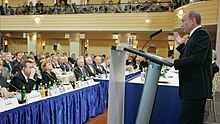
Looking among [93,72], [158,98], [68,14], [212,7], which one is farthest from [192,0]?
[158,98]

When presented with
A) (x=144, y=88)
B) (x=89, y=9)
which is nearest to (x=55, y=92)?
(x=144, y=88)

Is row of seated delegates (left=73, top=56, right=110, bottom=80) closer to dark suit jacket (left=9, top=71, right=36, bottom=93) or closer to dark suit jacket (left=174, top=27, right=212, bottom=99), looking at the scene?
dark suit jacket (left=9, top=71, right=36, bottom=93)

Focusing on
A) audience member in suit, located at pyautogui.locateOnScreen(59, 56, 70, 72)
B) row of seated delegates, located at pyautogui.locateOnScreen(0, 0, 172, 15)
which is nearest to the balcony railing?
row of seated delegates, located at pyautogui.locateOnScreen(0, 0, 172, 15)

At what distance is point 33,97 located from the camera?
12.1 feet

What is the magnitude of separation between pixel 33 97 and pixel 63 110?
2.30 feet

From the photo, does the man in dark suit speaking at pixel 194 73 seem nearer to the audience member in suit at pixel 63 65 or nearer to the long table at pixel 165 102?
the long table at pixel 165 102

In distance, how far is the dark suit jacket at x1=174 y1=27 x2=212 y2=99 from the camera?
2.14 meters

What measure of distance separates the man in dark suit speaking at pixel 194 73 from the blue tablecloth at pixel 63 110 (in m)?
2.03

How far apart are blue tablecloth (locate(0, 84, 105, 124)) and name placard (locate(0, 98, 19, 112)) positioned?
7 centimetres

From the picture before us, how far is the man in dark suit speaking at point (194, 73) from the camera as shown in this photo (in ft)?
7.14

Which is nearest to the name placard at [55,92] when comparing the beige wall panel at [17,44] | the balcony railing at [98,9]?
the balcony railing at [98,9]

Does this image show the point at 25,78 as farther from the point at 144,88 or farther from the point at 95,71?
the point at 95,71

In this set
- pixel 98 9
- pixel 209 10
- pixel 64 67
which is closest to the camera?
pixel 64 67

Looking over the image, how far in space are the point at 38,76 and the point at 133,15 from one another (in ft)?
32.6
